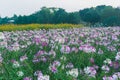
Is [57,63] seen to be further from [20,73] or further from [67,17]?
[67,17]

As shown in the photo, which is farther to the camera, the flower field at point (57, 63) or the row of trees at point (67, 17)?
the row of trees at point (67, 17)

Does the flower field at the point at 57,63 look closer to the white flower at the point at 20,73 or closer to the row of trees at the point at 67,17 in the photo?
the white flower at the point at 20,73

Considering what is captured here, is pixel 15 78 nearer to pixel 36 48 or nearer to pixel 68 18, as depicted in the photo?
pixel 36 48

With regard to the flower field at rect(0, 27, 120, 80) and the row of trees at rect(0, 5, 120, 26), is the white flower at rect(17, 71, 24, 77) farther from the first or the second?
the row of trees at rect(0, 5, 120, 26)

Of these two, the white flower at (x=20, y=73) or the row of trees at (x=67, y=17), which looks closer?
the white flower at (x=20, y=73)

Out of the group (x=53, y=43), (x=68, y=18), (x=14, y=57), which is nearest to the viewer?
(x=14, y=57)

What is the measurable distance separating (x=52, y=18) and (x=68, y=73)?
6566cm

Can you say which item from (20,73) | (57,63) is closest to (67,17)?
(57,63)

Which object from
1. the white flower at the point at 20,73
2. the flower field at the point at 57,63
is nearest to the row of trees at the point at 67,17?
the flower field at the point at 57,63

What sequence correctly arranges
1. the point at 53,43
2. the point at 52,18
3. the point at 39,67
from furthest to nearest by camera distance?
the point at 52,18 → the point at 53,43 → the point at 39,67

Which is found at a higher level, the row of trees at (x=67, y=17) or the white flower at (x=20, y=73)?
the white flower at (x=20, y=73)

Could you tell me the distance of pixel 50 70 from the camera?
20.4ft

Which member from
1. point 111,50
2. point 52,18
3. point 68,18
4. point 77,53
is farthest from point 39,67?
point 52,18

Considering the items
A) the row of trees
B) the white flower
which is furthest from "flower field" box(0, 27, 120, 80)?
the row of trees
